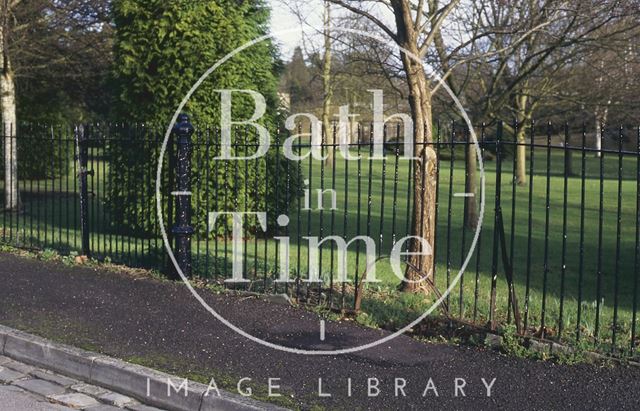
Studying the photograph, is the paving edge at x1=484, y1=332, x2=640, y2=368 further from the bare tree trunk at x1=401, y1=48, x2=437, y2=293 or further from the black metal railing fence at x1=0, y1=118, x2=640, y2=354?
the bare tree trunk at x1=401, y1=48, x2=437, y2=293

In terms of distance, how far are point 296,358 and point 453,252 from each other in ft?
33.2

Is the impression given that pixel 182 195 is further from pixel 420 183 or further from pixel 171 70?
pixel 171 70

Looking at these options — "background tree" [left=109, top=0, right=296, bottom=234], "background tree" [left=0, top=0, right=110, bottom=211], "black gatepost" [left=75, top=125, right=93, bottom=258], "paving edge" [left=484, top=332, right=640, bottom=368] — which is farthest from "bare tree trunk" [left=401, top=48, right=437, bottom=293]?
"background tree" [left=0, top=0, right=110, bottom=211]

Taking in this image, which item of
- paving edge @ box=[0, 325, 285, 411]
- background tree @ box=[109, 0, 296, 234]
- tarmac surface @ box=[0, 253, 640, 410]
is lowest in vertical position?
paving edge @ box=[0, 325, 285, 411]

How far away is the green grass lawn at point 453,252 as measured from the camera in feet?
25.6

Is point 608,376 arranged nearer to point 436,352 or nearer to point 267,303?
point 436,352

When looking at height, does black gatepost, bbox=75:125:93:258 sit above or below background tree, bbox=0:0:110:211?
below

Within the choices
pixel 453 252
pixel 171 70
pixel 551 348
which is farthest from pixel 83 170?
pixel 453 252

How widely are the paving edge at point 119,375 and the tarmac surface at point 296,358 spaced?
0.16 metres

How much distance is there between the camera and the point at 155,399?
5.76 metres

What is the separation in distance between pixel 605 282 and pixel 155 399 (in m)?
10.1

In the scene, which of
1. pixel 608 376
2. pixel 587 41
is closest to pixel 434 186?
pixel 608 376

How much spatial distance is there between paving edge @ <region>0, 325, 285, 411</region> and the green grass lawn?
2.44 meters

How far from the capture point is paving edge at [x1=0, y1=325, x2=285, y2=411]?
5465 millimetres
